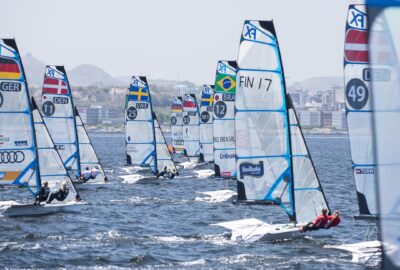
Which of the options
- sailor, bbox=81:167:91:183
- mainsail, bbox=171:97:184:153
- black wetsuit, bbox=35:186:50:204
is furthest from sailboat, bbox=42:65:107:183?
mainsail, bbox=171:97:184:153

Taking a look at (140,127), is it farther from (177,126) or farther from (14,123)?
(177,126)

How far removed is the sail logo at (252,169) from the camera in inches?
965

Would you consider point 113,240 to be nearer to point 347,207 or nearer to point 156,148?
point 347,207

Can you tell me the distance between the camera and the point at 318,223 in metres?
23.3

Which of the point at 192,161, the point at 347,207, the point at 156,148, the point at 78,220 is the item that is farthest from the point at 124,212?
the point at 192,161

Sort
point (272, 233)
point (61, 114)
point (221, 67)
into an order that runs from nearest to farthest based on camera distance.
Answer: point (272, 233) < point (221, 67) < point (61, 114)

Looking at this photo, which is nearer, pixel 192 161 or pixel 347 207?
pixel 347 207

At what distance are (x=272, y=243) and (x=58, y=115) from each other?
22.7m

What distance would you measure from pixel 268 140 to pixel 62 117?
70.3 ft

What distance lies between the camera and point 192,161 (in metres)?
69.0

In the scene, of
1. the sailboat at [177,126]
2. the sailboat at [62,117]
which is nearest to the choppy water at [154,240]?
the sailboat at [62,117]

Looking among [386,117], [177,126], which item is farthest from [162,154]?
[386,117]

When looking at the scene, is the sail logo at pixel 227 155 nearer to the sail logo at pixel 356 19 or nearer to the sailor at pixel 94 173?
the sailor at pixel 94 173

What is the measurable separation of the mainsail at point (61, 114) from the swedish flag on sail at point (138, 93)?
5556mm
